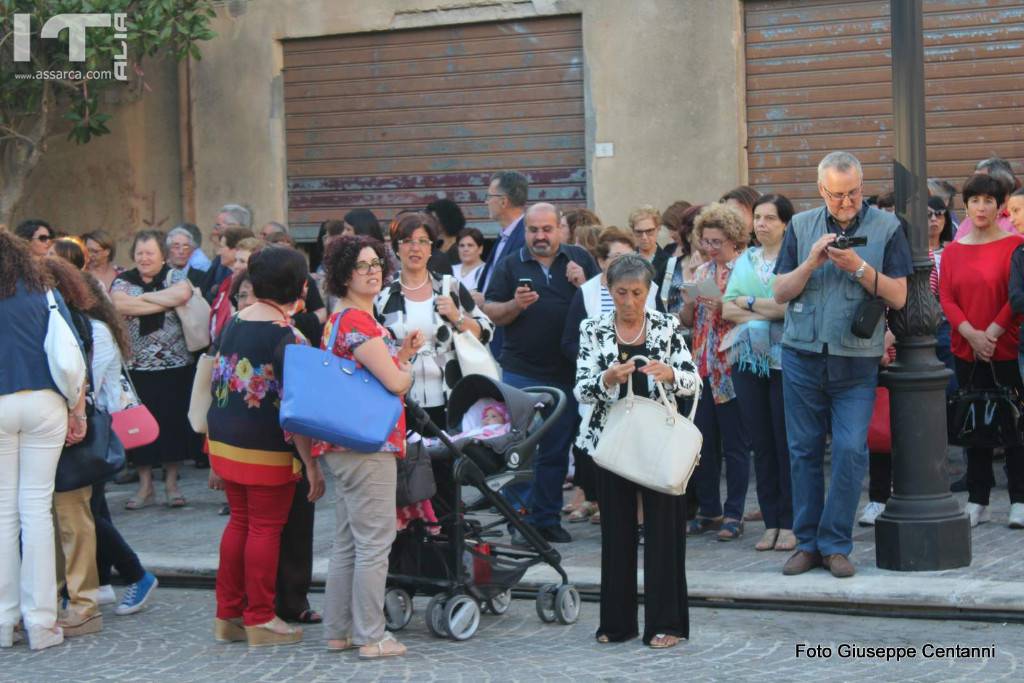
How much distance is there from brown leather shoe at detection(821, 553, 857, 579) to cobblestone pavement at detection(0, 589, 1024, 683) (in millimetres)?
384

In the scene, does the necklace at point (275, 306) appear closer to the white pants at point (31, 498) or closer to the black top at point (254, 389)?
the black top at point (254, 389)

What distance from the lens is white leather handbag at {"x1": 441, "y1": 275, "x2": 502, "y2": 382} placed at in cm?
830

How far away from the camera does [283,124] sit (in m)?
16.3

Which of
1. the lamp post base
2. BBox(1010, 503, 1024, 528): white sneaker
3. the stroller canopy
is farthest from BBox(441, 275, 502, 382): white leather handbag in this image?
BBox(1010, 503, 1024, 528): white sneaker

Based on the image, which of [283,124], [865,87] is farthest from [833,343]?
[283,124]

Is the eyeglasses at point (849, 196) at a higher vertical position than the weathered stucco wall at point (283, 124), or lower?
lower

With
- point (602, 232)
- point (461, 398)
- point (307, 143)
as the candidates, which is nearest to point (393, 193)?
point (307, 143)

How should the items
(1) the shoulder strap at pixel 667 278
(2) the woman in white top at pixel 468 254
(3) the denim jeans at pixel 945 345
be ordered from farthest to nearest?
1. (2) the woman in white top at pixel 468 254
2. (3) the denim jeans at pixel 945 345
3. (1) the shoulder strap at pixel 667 278

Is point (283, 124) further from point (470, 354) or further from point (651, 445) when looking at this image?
point (651, 445)

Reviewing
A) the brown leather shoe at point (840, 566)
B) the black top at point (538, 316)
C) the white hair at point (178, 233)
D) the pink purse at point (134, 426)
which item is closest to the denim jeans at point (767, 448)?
the brown leather shoe at point (840, 566)

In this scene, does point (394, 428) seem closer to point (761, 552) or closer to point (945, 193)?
point (761, 552)

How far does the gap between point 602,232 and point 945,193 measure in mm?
2669

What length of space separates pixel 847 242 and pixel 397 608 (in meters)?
2.84

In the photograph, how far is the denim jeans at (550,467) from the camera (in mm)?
9055
